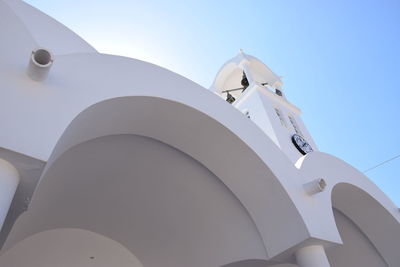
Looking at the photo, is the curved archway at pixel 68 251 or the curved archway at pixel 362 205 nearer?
the curved archway at pixel 362 205

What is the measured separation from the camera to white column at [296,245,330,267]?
4.67m

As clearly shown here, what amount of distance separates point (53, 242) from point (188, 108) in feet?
16.6

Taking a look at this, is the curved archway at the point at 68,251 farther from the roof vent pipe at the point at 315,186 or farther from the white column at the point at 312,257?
the roof vent pipe at the point at 315,186

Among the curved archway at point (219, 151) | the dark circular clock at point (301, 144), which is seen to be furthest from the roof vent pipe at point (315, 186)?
the dark circular clock at point (301, 144)

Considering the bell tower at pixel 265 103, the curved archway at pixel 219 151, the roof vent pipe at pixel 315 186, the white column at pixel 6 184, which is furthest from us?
the bell tower at pixel 265 103

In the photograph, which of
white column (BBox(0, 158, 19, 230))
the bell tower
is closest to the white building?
white column (BBox(0, 158, 19, 230))

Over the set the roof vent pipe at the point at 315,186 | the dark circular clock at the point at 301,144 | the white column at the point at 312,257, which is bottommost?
the white column at the point at 312,257

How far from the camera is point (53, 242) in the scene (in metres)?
7.29

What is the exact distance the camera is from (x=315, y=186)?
5051mm

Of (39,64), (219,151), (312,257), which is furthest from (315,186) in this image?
(39,64)

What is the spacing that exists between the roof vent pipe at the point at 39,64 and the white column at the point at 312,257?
415 centimetres

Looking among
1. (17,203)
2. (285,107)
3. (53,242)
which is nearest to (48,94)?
(17,203)

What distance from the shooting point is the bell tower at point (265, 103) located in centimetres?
912

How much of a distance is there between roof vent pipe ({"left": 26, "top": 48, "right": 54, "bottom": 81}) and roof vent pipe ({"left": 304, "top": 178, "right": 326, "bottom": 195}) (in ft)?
13.1
